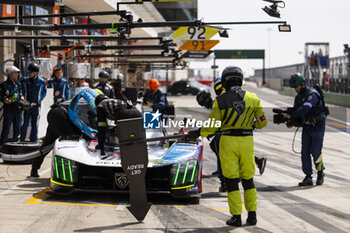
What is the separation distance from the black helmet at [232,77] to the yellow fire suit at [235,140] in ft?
0.47

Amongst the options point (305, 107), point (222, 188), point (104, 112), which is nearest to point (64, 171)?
point (104, 112)

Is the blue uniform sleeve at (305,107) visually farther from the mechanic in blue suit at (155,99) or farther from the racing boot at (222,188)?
the mechanic in blue suit at (155,99)

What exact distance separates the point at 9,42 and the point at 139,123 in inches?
587

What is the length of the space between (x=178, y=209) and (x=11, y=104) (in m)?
6.32

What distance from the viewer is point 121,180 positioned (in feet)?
22.2

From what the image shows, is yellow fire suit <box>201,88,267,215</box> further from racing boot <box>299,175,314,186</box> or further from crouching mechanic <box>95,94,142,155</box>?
racing boot <box>299,175,314,186</box>

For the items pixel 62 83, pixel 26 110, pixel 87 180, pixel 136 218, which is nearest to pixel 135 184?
pixel 136 218

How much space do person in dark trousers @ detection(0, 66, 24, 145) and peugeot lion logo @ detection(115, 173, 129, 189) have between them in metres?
5.34

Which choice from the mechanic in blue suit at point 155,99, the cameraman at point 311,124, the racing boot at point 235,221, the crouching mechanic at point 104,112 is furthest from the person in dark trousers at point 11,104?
the racing boot at point 235,221

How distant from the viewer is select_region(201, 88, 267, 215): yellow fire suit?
19.3 ft

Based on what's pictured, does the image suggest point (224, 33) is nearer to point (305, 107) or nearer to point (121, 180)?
point (305, 107)

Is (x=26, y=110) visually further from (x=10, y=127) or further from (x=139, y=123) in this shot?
(x=139, y=123)

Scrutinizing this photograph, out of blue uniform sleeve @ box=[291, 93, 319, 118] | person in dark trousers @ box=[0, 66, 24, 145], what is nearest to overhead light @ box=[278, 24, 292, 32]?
blue uniform sleeve @ box=[291, 93, 319, 118]

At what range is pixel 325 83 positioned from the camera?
41.6 meters
